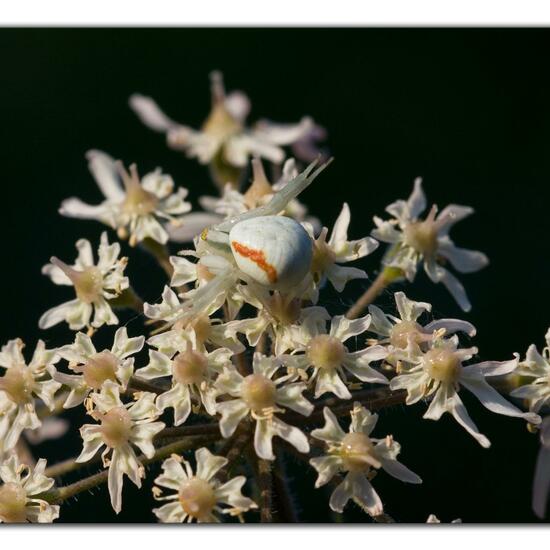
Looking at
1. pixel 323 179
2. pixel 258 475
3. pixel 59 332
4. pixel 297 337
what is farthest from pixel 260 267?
pixel 323 179

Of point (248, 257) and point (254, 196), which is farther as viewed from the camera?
point (254, 196)

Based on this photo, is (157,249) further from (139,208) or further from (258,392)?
(258,392)

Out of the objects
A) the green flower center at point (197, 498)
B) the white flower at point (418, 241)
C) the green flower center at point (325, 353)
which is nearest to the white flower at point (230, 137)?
the white flower at point (418, 241)

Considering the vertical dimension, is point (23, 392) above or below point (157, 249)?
below

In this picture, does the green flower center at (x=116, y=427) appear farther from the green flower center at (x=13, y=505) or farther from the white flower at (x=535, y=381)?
the white flower at (x=535, y=381)

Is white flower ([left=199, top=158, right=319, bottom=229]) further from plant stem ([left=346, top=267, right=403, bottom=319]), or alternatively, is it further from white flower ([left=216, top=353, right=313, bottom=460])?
white flower ([left=216, top=353, right=313, bottom=460])

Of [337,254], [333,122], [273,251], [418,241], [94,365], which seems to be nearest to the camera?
[273,251]

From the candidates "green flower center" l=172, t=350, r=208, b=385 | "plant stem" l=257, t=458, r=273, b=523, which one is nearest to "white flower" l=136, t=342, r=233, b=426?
"green flower center" l=172, t=350, r=208, b=385

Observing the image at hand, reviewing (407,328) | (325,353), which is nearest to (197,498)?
(325,353)
